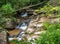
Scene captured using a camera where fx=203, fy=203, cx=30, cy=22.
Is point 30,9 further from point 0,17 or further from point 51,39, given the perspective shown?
point 51,39

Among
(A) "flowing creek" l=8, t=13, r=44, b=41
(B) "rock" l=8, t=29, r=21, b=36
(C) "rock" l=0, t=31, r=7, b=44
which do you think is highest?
(C) "rock" l=0, t=31, r=7, b=44

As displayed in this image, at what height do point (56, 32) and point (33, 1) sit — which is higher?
point (56, 32)

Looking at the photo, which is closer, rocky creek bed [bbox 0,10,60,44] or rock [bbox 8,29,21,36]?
rocky creek bed [bbox 0,10,60,44]

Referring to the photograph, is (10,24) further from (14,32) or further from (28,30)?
(28,30)

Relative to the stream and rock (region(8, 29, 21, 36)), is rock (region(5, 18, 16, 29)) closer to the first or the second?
the stream

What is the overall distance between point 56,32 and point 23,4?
9571mm

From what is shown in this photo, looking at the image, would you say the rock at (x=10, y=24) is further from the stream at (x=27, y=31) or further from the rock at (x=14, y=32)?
the rock at (x=14, y=32)

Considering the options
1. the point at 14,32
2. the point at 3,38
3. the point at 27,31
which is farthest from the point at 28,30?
the point at 3,38

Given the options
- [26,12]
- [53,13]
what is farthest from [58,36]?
[26,12]

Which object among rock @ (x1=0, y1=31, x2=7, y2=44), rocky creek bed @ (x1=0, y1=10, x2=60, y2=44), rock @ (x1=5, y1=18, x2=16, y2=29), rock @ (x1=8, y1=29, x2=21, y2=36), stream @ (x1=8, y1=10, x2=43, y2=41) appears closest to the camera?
rock @ (x1=0, y1=31, x2=7, y2=44)

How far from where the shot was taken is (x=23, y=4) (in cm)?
1438

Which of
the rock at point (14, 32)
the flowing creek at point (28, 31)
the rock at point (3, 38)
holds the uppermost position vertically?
the rock at point (3, 38)

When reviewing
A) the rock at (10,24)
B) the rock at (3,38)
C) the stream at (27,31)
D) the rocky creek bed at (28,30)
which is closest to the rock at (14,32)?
the rocky creek bed at (28,30)

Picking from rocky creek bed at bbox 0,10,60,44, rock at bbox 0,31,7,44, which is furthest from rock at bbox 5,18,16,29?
rock at bbox 0,31,7,44
